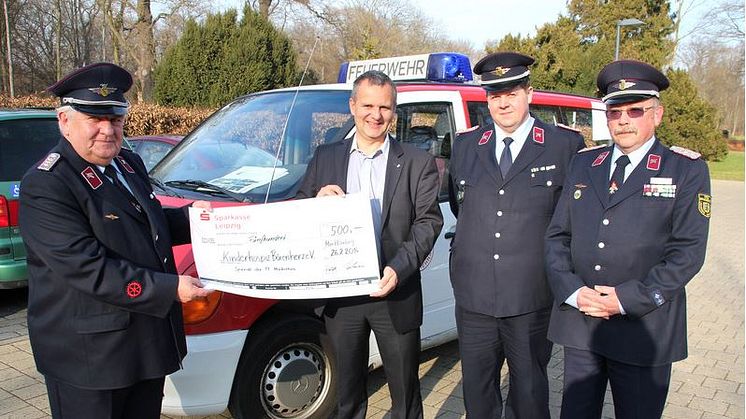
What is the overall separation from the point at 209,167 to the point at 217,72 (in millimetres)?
14299

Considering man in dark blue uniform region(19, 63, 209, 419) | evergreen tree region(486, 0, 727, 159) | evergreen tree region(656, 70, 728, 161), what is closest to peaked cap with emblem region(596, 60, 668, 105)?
man in dark blue uniform region(19, 63, 209, 419)

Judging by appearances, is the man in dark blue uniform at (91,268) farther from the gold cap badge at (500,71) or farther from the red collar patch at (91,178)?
the gold cap badge at (500,71)

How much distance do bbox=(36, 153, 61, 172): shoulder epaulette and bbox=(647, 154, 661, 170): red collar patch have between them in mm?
2258

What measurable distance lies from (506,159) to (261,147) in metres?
1.68

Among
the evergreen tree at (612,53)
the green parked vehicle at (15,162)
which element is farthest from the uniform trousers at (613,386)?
the evergreen tree at (612,53)

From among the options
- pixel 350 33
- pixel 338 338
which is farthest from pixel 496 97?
pixel 350 33

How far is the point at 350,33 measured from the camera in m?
20.2

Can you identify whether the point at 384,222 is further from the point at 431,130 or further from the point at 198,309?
the point at 431,130

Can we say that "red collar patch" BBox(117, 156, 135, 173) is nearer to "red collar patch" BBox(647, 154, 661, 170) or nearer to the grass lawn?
"red collar patch" BBox(647, 154, 661, 170)

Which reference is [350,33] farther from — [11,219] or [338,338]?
[338,338]

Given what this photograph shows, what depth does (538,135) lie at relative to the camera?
2.89 meters

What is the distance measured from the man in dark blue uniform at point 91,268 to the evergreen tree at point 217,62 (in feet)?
50.1

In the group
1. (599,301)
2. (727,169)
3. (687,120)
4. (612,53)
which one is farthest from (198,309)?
(687,120)

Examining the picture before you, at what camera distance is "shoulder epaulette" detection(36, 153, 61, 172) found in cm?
197
